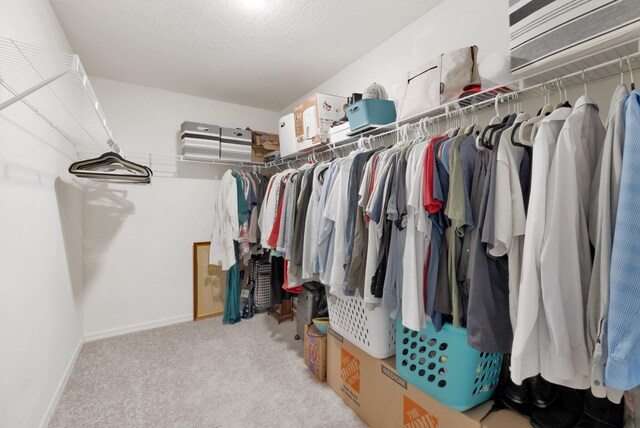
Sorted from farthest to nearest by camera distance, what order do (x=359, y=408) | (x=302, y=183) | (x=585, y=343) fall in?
(x=302, y=183) < (x=359, y=408) < (x=585, y=343)

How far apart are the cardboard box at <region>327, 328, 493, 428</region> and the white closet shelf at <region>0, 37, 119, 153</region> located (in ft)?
A: 6.04

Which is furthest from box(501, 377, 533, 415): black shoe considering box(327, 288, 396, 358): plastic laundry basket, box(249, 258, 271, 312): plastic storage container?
box(249, 258, 271, 312): plastic storage container

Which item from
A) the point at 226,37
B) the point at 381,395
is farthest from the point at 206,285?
the point at 226,37

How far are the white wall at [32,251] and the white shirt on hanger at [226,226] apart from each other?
1.17 m

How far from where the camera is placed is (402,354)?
1420 mm

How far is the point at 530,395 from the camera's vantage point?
1155mm

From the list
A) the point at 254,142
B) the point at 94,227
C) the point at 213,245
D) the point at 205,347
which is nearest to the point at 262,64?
the point at 254,142

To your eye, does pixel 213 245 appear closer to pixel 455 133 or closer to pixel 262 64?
pixel 262 64

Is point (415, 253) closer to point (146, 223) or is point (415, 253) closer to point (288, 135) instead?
point (288, 135)

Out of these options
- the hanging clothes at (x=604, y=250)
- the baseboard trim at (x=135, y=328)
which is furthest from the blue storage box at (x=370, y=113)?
the baseboard trim at (x=135, y=328)

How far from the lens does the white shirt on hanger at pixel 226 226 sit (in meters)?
2.85

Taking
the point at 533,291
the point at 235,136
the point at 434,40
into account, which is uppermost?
the point at 434,40

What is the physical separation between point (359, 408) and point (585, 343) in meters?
1.29

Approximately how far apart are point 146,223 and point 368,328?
2.55m
